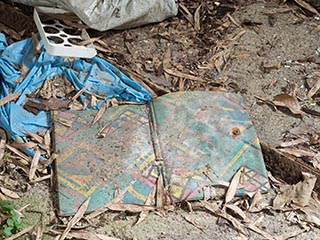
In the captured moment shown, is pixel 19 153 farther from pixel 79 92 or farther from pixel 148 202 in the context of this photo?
pixel 148 202

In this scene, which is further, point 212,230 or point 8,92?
point 8,92

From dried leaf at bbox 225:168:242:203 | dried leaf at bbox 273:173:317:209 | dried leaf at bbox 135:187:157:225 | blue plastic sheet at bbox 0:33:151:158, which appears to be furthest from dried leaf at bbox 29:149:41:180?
dried leaf at bbox 273:173:317:209

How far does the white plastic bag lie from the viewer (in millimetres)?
3654

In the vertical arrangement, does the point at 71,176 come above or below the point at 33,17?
below

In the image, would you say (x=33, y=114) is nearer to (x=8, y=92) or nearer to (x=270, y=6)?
(x=8, y=92)

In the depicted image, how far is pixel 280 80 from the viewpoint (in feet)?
11.9

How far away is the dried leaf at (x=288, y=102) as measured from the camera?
11.3ft

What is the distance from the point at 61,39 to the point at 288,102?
4.16 ft

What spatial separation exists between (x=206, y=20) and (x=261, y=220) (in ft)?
4.99

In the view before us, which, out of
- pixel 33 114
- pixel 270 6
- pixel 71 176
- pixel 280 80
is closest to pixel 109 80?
pixel 33 114

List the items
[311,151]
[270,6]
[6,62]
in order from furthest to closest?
1. [270,6]
2. [6,62]
3. [311,151]

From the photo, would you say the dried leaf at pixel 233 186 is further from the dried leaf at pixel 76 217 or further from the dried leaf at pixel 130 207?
the dried leaf at pixel 76 217

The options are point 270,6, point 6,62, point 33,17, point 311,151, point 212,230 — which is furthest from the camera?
point 270,6

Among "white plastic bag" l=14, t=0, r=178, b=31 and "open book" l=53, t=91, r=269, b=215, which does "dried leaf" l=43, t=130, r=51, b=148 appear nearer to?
"open book" l=53, t=91, r=269, b=215
